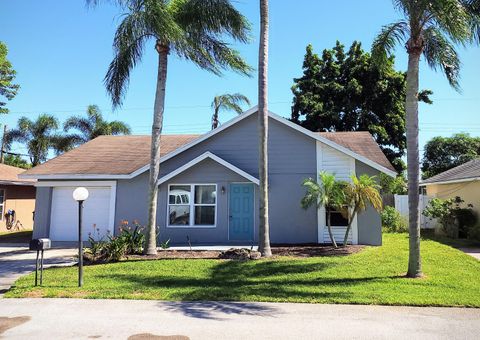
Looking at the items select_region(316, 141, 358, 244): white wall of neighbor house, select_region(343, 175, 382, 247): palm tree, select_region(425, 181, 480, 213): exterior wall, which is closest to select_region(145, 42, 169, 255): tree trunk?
select_region(316, 141, 358, 244): white wall of neighbor house

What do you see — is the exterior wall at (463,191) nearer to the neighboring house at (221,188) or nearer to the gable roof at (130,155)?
the gable roof at (130,155)

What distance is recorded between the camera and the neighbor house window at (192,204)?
596 inches

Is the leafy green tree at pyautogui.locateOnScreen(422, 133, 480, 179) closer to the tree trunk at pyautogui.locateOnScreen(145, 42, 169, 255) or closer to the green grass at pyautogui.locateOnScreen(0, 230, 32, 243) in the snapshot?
the tree trunk at pyautogui.locateOnScreen(145, 42, 169, 255)

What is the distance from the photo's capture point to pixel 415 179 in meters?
9.09

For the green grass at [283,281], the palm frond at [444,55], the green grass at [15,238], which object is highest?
the palm frond at [444,55]

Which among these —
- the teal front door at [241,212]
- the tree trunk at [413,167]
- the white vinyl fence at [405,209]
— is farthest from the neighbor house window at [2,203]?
the white vinyl fence at [405,209]

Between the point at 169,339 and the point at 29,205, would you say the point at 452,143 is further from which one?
the point at 169,339

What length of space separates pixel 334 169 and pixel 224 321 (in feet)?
31.9

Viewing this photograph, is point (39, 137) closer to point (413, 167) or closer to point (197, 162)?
point (197, 162)

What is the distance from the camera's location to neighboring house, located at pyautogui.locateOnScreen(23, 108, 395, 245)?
1464 cm

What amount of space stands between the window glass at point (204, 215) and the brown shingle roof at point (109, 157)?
124 inches

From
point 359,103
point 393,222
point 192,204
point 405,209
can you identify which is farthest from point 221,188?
point 359,103

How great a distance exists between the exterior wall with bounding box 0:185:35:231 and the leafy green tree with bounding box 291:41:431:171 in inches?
744

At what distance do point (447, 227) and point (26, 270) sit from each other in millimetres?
17069
